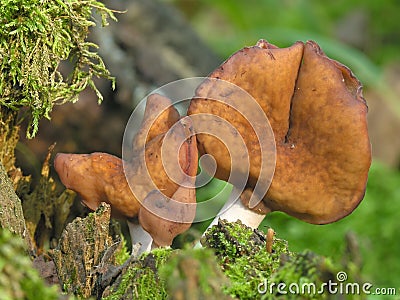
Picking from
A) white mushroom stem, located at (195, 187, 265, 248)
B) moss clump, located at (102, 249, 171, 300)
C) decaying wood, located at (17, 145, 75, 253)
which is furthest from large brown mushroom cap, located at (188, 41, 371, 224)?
decaying wood, located at (17, 145, 75, 253)

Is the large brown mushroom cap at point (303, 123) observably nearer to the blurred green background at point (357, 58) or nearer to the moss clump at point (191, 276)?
the moss clump at point (191, 276)

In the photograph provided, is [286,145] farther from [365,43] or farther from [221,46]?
[365,43]

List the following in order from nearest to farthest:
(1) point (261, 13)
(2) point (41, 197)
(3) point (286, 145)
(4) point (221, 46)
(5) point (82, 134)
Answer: (3) point (286, 145) < (2) point (41, 197) < (5) point (82, 134) < (4) point (221, 46) < (1) point (261, 13)

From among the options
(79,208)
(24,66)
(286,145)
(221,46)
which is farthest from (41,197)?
(221,46)

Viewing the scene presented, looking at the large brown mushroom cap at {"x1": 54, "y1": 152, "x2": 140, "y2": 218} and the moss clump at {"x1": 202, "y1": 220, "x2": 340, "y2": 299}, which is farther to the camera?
the large brown mushroom cap at {"x1": 54, "y1": 152, "x2": 140, "y2": 218}

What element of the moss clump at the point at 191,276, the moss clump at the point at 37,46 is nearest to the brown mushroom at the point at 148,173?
the moss clump at the point at 37,46

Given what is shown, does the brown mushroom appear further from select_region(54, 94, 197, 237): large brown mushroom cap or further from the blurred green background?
the blurred green background
